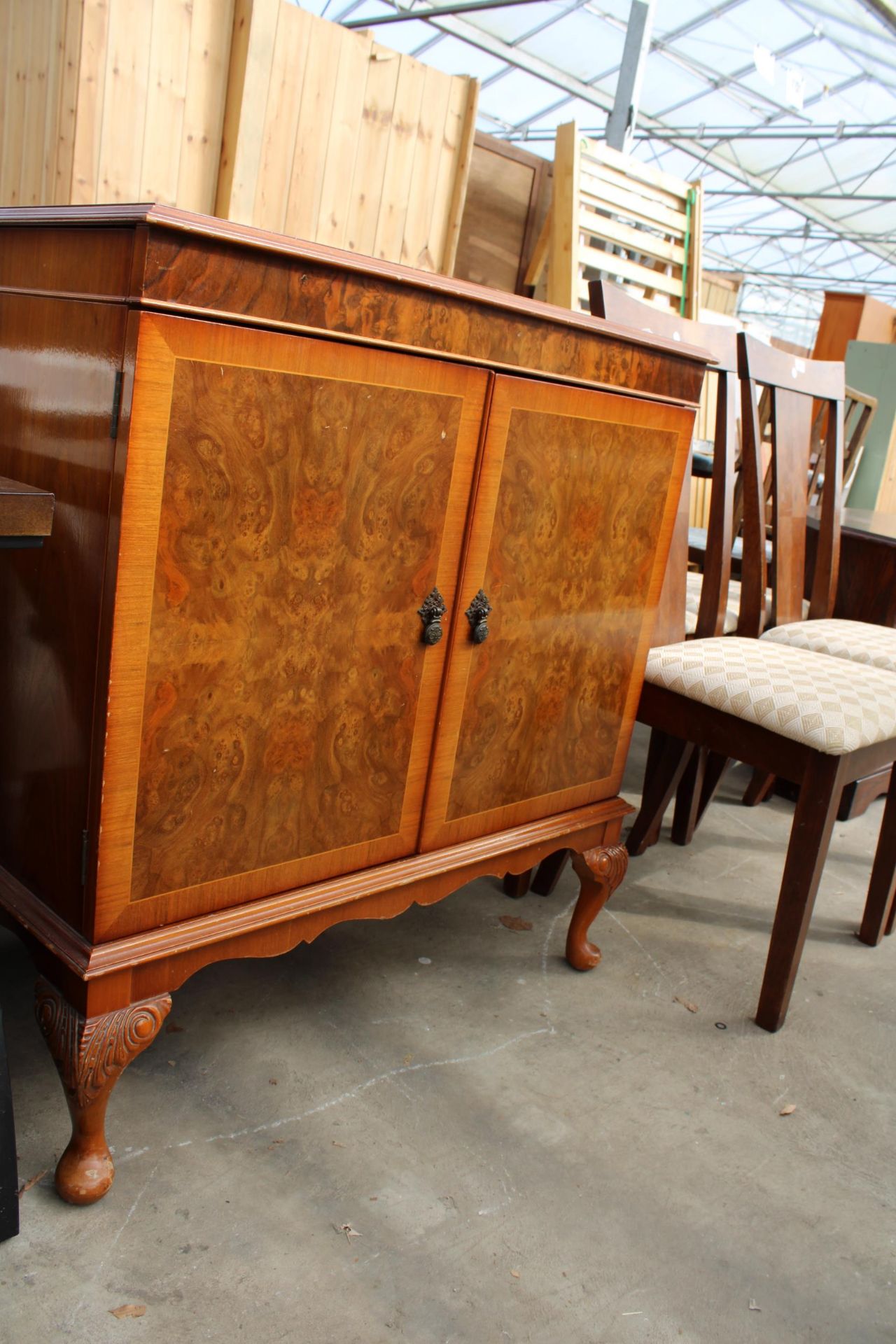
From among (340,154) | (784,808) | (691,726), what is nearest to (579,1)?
(340,154)

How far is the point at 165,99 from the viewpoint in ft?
7.83

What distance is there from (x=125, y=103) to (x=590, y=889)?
6.51ft

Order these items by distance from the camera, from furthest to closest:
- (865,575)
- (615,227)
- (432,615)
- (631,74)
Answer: (631,74), (615,227), (865,575), (432,615)

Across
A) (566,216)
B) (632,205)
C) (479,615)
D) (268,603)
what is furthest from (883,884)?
(632,205)

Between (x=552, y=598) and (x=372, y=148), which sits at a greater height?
(x=372, y=148)

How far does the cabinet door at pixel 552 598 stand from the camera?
4.43 feet

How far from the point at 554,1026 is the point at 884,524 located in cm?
194

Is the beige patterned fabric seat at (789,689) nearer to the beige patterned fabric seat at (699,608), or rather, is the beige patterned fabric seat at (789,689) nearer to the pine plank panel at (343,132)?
the beige patterned fabric seat at (699,608)

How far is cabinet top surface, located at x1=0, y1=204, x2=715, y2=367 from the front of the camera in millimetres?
920

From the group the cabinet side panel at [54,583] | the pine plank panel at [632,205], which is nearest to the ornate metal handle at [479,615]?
the cabinet side panel at [54,583]

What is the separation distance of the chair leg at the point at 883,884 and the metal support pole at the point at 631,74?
278 centimetres

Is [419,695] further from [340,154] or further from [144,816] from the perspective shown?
[340,154]

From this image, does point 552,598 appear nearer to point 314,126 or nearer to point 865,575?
point 865,575

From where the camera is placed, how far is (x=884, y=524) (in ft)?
9.65
